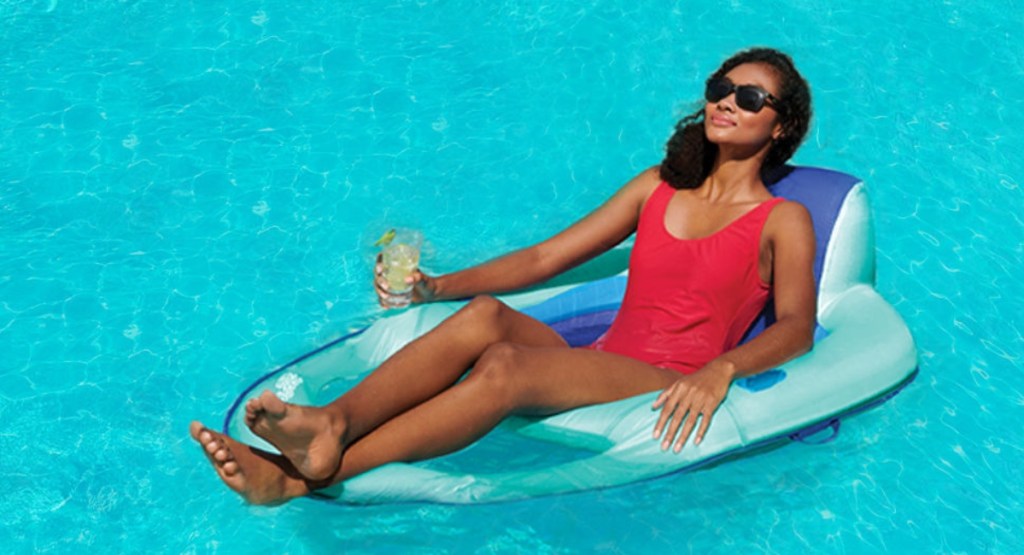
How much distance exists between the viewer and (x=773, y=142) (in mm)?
4168

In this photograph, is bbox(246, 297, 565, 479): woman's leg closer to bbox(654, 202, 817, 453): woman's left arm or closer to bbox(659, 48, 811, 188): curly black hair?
bbox(654, 202, 817, 453): woman's left arm

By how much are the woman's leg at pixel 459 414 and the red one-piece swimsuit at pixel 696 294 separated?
1.11 ft

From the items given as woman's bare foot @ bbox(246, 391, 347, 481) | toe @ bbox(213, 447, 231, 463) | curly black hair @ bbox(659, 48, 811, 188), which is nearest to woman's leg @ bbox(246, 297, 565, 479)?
woman's bare foot @ bbox(246, 391, 347, 481)

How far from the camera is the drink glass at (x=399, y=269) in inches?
154

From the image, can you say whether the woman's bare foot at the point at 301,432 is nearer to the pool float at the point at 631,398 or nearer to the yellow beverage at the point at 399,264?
the pool float at the point at 631,398

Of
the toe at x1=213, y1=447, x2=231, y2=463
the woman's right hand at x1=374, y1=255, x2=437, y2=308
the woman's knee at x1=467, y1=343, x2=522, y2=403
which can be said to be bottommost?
the woman's knee at x1=467, y1=343, x2=522, y2=403

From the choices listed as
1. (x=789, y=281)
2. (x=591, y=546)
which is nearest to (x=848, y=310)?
(x=789, y=281)

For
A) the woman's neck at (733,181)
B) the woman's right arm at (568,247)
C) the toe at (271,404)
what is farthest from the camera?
the woman's right arm at (568,247)

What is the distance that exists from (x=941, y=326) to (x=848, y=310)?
0.84m

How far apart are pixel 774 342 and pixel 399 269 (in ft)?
3.72

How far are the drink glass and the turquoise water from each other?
64 cm

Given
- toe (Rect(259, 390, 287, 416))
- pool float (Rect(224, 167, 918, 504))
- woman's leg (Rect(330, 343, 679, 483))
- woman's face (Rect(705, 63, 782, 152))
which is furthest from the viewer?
woman's face (Rect(705, 63, 782, 152))

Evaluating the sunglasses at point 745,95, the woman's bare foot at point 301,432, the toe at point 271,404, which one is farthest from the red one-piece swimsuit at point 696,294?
the toe at point 271,404

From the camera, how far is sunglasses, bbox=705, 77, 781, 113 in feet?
13.0
